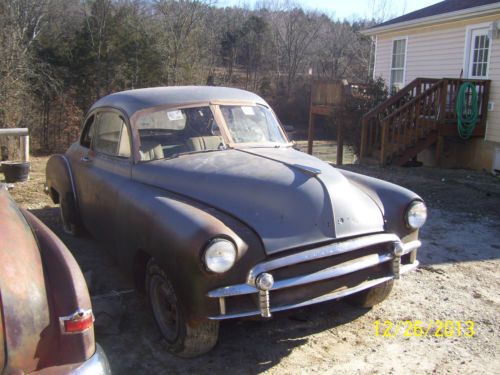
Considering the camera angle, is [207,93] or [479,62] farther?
[479,62]

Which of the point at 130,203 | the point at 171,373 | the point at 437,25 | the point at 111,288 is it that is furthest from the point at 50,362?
the point at 437,25

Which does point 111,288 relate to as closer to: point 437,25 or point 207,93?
point 207,93

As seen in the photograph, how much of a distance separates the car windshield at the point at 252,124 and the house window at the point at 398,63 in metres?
12.9

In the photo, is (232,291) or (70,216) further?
(70,216)

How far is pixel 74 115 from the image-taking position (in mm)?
24797

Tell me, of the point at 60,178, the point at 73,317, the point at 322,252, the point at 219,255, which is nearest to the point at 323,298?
the point at 322,252

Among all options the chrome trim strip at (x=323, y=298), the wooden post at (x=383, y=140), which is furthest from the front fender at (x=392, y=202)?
the wooden post at (x=383, y=140)

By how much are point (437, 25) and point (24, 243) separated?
15.2 metres

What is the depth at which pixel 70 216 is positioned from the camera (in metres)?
5.61

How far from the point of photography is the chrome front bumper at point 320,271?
3.06 meters

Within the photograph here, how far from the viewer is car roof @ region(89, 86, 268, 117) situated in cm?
465

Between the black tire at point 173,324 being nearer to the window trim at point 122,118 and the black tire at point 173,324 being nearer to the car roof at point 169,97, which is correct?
the window trim at point 122,118

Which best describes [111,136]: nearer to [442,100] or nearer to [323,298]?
[323,298]

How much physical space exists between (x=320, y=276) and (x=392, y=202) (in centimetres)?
113
